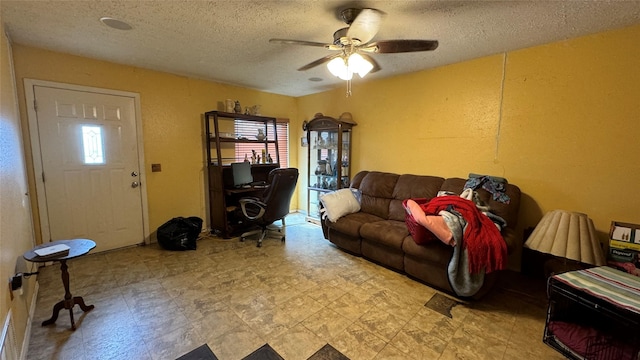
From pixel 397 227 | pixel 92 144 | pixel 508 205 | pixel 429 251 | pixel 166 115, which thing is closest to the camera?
pixel 429 251

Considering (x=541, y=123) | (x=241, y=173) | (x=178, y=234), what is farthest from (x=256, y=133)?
(x=541, y=123)

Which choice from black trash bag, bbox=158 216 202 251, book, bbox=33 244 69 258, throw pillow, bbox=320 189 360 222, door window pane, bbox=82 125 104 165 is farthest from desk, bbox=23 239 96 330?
throw pillow, bbox=320 189 360 222

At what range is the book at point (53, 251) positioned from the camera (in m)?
1.83

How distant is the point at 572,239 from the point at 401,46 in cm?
210

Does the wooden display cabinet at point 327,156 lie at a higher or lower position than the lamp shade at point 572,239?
higher

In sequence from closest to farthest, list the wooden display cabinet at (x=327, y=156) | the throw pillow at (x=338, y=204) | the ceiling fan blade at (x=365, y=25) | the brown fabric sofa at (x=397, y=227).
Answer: the ceiling fan blade at (x=365, y=25), the brown fabric sofa at (x=397, y=227), the throw pillow at (x=338, y=204), the wooden display cabinet at (x=327, y=156)

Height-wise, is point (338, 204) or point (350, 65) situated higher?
point (350, 65)

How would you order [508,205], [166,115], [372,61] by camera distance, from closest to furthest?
1. [508,205]
2. [372,61]
3. [166,115]

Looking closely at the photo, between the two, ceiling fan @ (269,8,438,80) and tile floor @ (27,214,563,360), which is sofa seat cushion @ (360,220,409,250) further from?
ceiling fan @ (269,8,438,80)

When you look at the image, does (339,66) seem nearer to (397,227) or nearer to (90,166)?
(397,227)

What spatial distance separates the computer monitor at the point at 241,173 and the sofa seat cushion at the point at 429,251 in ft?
8.56

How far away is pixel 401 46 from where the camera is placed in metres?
1.99

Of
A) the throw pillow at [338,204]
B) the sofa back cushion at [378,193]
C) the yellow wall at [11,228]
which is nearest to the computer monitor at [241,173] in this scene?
the throw pillow at [338,204]

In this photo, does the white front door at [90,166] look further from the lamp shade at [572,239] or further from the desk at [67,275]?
the lamp shade at [572,239]
